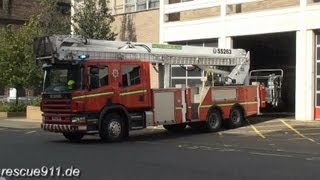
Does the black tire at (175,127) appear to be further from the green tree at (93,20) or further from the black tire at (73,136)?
the green tree at (93,20)

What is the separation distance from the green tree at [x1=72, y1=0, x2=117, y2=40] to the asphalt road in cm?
1372

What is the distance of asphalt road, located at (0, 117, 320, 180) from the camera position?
1241 centimetres

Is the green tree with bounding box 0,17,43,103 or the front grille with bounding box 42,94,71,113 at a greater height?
the green tree with bounding box 0,17,43,103

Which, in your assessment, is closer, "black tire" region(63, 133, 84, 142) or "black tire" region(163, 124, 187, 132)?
"black tire" region(63, 133, 84, 142)

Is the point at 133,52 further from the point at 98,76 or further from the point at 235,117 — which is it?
the point at 235,117

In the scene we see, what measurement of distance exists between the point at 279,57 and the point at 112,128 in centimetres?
2132

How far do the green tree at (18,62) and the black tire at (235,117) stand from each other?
1543 centimetres

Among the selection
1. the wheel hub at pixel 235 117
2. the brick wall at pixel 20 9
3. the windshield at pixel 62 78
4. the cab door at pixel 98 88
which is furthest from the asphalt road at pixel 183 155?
the brick wall at pixel 20 9

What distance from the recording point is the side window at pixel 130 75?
20.4 meters

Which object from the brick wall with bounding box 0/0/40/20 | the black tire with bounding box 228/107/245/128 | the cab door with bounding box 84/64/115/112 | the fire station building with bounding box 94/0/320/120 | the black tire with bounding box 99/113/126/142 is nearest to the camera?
the cab door with bounding box 84/64/115/112

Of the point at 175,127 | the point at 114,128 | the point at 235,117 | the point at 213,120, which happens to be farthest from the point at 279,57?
the point at 114,128

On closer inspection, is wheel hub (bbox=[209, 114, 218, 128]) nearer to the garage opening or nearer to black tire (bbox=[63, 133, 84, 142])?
black tire (bbox=[63, 133, 84, 142])

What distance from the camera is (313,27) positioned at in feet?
90.8

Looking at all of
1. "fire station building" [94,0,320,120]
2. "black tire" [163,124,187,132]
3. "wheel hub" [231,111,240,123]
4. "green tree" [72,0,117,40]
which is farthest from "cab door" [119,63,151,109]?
"green tree" [72,0,117,40]
